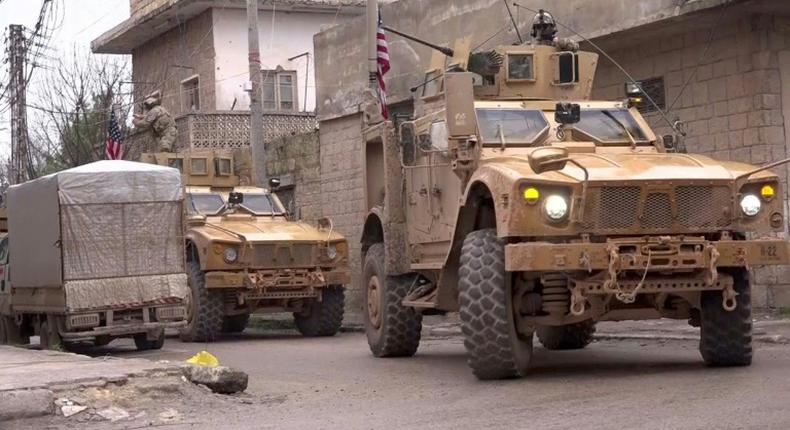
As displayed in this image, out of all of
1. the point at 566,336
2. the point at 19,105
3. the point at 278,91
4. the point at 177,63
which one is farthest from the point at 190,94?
the point at 566,336

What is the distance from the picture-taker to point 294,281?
16.9m

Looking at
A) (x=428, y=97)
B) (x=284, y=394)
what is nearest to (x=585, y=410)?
(x=284, y=394)

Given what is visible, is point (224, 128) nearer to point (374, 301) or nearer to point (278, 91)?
point (278, 91)

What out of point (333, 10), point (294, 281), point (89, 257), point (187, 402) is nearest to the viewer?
point (187, 402)

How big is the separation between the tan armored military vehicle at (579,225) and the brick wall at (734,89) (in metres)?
4.20

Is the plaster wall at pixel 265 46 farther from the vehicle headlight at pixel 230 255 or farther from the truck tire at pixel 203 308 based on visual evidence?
the vehicle headlight at pixel 230 255

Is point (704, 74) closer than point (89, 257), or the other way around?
point (89, 257)

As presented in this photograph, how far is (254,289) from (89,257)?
2.63m

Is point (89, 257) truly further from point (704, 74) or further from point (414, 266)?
point (704, 74)

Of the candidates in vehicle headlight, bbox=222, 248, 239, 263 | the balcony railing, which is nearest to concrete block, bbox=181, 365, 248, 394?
vehicle headlight, bbox=222, 248, 239, 263

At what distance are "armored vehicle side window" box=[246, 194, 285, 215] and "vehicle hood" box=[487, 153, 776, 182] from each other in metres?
8.55

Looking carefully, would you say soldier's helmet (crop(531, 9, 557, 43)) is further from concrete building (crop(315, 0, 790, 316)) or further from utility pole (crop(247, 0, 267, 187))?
utility pole (crop(247, 0, 267, 187))

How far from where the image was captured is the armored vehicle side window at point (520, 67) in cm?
1204

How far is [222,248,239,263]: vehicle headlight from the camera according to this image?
1666 centimetres
